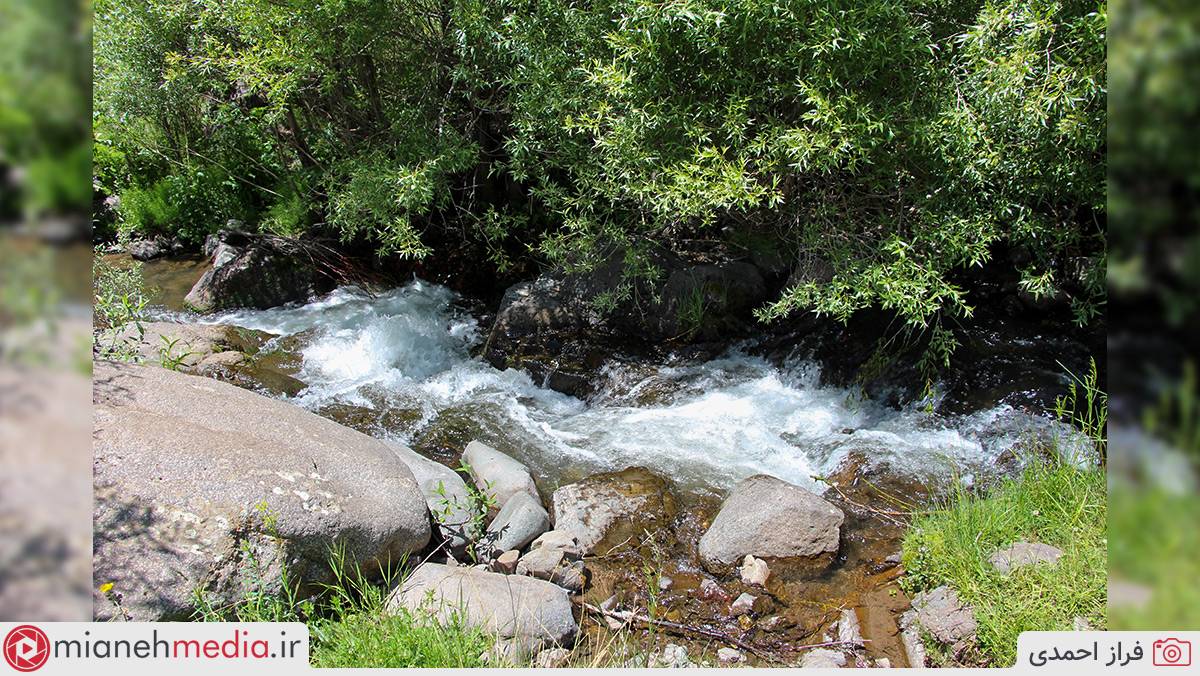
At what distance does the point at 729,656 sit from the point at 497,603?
1.07 metres

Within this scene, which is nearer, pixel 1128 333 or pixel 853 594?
pixel 1128 333

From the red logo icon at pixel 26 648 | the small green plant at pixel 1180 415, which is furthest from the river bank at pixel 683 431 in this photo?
the red logo icon at pixel 26 648

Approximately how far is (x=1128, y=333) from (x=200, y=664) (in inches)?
115

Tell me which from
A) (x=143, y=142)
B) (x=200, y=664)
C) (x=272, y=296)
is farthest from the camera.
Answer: (x=143, y=142)

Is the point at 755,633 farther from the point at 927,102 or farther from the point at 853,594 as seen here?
the point at 927,102

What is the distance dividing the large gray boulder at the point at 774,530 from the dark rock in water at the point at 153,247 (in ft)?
24.7

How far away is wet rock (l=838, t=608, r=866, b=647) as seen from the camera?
3695 millimetres

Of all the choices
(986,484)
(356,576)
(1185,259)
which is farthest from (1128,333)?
(356,576)

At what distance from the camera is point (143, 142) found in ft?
29.0

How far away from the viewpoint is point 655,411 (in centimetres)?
596

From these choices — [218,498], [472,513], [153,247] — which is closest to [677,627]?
[472,513]

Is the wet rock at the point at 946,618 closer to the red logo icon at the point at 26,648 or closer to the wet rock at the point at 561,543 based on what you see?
the wet rock at the point at 561,543

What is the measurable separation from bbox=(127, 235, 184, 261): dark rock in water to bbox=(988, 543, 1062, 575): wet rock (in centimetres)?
884

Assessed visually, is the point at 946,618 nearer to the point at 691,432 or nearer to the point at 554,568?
the point at 554,568
